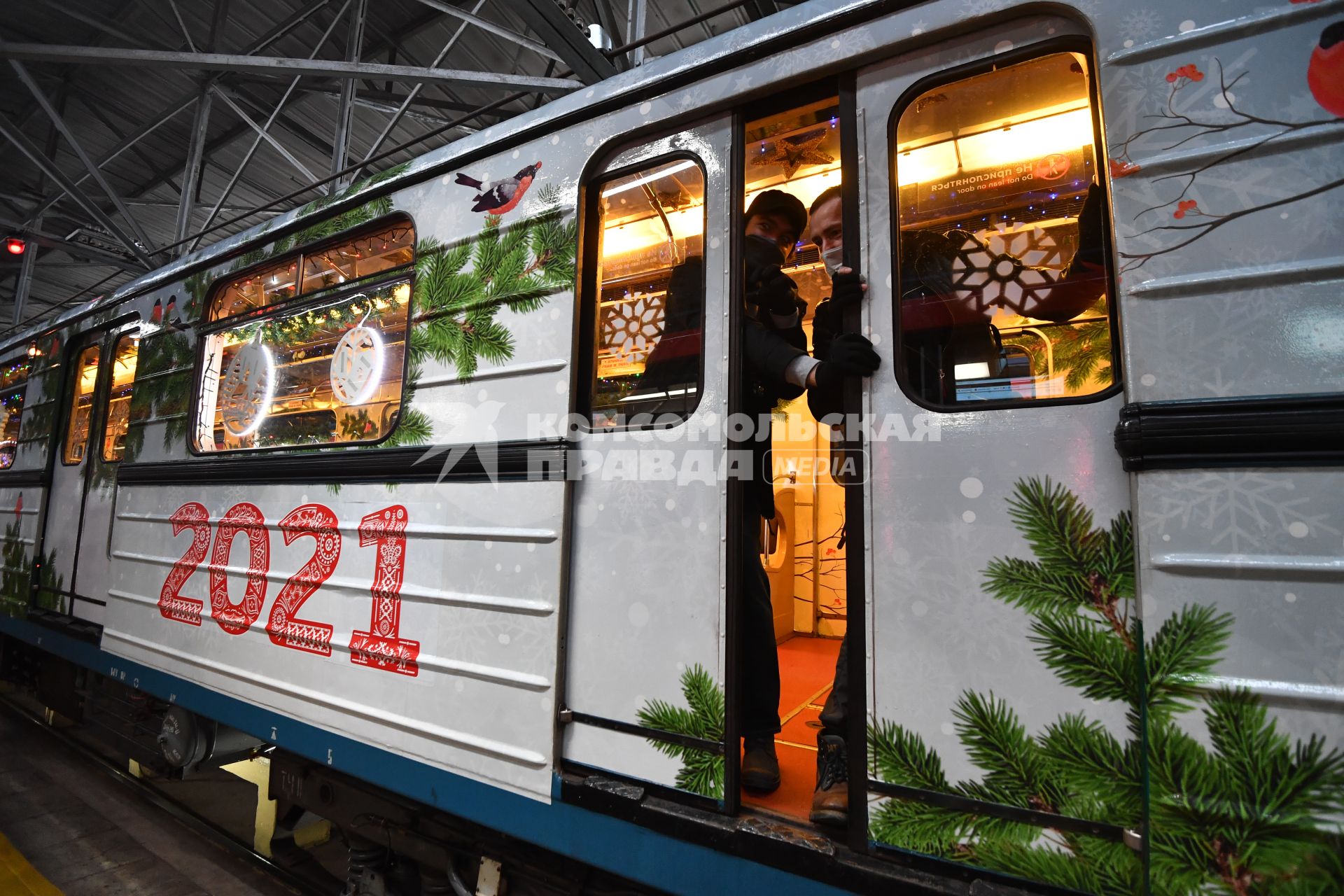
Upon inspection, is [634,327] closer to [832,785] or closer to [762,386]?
[762,386]

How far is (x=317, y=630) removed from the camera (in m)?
2.46

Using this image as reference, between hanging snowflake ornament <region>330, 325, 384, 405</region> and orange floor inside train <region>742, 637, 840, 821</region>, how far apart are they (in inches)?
80.9

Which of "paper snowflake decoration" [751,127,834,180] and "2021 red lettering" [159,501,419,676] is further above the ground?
"paper snowflake decoration" [751,127,834,180]

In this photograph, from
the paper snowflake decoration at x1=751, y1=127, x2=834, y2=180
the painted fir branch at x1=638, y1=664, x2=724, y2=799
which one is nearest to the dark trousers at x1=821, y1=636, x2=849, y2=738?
the painted fir branch at x1=638, y1=664, x2=724, y2=799

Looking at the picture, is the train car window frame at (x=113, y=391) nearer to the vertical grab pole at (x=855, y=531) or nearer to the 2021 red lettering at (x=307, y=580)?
the 2021 red lettering at (x=307, y=580)

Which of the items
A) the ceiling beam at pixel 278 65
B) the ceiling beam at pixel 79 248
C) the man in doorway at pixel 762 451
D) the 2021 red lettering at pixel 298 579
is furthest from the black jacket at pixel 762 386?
the ceiling beam at pixel 79 248

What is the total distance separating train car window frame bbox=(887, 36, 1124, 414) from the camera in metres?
1.34

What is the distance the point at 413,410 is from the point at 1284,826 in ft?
8.22

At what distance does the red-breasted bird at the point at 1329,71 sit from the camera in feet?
3.84

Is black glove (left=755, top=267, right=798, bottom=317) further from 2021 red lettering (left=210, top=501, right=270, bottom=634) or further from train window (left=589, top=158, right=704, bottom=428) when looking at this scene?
2021 red lettering (left=210, top=501, right=270, bottom=634)

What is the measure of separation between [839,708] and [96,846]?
399 centimetres

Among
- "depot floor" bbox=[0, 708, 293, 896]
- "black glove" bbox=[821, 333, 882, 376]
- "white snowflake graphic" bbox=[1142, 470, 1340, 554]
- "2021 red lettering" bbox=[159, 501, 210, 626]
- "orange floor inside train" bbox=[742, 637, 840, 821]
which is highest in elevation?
"black glove" bbox=[821, 333, 882, 376]

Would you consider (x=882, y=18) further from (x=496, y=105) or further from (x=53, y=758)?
(x=53, y=758)

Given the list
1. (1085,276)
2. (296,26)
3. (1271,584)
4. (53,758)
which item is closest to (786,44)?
(1085,276)
